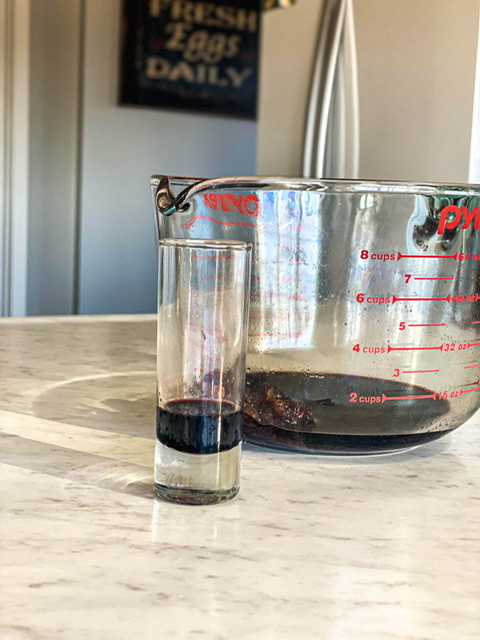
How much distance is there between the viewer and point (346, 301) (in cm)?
60

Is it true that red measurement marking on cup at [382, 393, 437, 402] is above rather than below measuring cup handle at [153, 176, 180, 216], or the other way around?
below

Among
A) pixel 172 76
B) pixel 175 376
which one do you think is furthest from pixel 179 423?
pixel 172 76

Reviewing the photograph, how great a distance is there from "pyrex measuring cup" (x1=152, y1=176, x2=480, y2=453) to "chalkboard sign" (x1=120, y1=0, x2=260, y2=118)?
113 inches

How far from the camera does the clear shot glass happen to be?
52cm

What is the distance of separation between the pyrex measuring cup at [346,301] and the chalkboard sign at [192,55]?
9.41ft

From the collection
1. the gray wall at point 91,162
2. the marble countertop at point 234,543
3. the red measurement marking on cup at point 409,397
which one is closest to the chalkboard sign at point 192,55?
the gray wall at point 91,162

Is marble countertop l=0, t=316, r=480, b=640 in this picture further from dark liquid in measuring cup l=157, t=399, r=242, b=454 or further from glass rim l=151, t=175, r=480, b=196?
glass rim l=151, t=175, r=480, b=196

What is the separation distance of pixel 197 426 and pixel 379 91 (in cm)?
136

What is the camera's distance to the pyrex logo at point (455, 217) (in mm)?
610

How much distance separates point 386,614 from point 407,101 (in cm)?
138

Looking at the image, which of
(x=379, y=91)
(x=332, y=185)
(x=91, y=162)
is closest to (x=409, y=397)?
(x=332, y=185)

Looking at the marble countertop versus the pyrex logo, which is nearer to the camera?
the marble countertop

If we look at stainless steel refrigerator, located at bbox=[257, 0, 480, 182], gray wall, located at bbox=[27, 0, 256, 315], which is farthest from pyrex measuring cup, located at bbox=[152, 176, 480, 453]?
gray wall, located at bbox=[27, 0, 256, 315]

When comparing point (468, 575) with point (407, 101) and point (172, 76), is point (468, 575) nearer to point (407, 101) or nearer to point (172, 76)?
point (407, 101)
